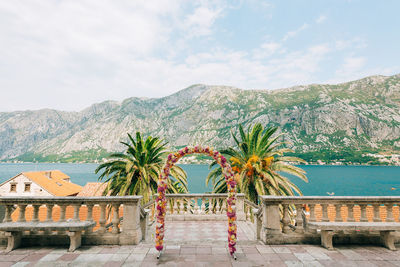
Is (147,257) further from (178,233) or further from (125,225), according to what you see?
(178,233)

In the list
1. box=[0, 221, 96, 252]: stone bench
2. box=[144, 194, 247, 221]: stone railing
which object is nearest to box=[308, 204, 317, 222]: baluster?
box=[144, 194, 247, 221]: stone railing

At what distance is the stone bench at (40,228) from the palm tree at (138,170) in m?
6.39

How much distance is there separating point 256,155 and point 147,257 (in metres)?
9.75

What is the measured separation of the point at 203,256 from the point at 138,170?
29.2 ft

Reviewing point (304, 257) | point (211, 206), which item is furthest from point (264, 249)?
point (211, 206)

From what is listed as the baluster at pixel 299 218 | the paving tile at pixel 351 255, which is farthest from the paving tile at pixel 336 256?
the baluster at pixel 299 218

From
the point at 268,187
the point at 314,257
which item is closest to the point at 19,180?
the point at 268,187

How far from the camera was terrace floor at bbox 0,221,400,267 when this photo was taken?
16.8 ft

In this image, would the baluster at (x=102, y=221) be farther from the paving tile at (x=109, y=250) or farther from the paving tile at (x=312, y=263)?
the paving tile at (x=312, y=263)

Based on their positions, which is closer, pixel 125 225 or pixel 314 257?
pixel 314 257

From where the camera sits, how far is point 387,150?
19000 cm

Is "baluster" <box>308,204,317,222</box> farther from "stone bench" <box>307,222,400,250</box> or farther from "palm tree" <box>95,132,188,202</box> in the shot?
"palm tree" <box>95,132,188,202</box>

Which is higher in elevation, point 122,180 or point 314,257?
point 122,180

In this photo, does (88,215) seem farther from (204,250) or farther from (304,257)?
(304,257)
